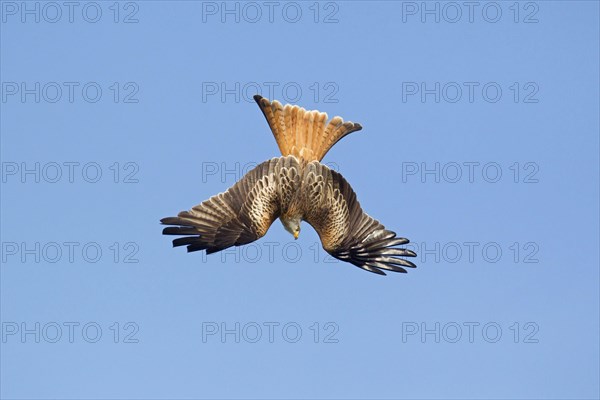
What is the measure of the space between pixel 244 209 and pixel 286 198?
70 centimetres

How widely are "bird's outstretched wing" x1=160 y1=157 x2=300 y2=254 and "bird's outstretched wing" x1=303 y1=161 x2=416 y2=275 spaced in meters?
0.41

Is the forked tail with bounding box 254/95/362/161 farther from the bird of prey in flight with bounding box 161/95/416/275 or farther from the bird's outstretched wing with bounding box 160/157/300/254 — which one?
the bird's outstretched wing with bounding box 160/157/300/254

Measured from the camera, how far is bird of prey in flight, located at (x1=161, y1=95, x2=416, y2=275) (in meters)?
22.3

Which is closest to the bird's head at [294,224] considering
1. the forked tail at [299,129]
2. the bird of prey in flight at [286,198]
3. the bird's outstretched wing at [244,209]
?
the bird of prey in flight at [286,198]

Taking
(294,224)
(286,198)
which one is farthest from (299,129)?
(294,224)

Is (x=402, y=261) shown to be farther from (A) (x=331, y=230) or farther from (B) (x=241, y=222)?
(B) (x=241, y=222)

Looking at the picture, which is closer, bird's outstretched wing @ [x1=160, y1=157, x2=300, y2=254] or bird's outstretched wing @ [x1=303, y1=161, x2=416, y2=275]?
bird's outstretched wing @ [x1=160, y1=157, x2=300, y2=254]

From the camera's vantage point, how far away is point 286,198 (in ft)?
74.1

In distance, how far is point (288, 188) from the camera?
2245 cm

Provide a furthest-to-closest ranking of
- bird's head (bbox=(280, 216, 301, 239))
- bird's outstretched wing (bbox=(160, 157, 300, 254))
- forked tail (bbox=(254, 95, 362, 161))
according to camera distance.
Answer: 1. bird's head (bbox=(280, 216, 301, 239))
2. forked tail (bbox=(254, 95, 362, 161))
3. bird's outstretched wing (bbox=(160, 157, 300, 254))

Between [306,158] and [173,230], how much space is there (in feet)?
7.98

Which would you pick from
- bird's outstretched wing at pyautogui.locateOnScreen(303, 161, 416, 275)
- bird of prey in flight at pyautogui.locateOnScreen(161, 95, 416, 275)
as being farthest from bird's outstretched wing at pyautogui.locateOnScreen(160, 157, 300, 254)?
bird's outstretched wing at pyautogui.locateOnScreen(303, 161, 416, 275)

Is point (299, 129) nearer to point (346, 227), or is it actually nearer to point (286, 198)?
point (286, 198)

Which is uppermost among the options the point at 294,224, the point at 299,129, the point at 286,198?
the point at 299,129
